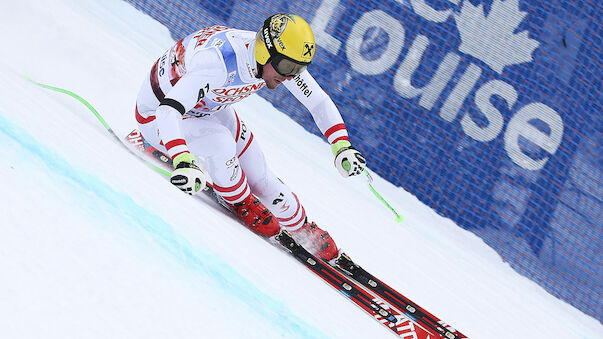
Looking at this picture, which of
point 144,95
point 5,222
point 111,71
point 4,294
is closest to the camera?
point 4,294

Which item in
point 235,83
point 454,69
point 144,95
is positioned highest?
point 454,69

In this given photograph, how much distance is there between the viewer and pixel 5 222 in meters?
1.87

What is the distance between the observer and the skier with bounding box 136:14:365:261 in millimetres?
2801

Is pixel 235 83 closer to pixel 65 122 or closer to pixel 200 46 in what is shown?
pixel 200 46

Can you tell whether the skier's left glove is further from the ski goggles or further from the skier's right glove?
the skier's right glove

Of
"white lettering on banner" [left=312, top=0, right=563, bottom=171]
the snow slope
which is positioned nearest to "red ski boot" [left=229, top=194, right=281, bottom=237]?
the snow slope

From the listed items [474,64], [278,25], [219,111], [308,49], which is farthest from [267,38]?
[474,64]

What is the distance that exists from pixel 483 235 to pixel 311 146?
1784mm

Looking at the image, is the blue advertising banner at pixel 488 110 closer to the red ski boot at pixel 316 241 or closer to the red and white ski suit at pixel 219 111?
the red ski boot at pixel 316 241

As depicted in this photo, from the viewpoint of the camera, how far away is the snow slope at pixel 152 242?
1.77 m

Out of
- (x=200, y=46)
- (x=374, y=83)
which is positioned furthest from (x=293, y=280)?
(x=374, y=83)

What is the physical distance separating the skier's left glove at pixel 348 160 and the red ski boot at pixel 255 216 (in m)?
0.51

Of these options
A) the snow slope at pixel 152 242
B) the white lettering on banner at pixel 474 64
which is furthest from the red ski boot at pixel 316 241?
the white lettering on banner at pixel 474 64

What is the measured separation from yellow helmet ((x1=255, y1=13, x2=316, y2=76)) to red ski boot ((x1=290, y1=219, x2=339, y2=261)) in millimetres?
1088
